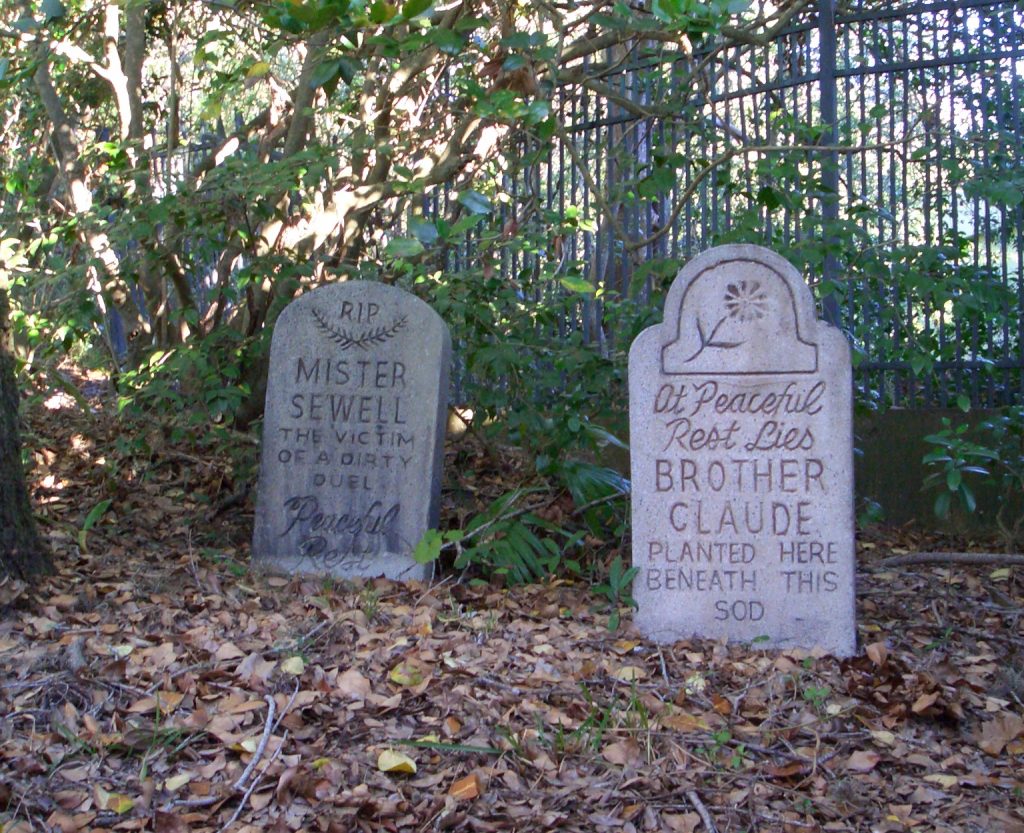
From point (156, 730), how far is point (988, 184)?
428cm

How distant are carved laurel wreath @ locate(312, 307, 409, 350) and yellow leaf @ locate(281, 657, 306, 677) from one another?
6.58ft

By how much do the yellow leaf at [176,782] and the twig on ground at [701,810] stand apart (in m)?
1.28

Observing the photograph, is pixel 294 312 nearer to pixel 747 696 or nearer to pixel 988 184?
pixel 747 696

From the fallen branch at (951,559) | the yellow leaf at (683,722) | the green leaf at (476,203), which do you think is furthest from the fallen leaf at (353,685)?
the fallen branch at (951,559)

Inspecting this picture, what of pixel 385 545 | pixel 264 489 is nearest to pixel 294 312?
pixel 264 489

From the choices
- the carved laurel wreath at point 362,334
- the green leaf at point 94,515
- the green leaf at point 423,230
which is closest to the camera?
the green leaf at point 423,230

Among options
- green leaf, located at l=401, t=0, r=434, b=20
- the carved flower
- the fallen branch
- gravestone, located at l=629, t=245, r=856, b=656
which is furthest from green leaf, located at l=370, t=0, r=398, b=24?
the fallen branch

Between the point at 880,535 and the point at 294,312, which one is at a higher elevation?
the point at 294,312

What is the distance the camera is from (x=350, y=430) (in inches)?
209

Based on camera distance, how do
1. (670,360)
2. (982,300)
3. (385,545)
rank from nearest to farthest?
1. (670,360)
2. (385,545)
3. (982,300)

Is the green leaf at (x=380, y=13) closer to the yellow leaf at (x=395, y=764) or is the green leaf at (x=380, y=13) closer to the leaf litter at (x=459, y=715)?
the leaf litter at (x=459, y=715)

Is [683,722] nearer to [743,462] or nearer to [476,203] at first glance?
[743,462]

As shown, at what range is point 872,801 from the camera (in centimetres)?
317

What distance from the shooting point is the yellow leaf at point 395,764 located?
10.0 feet
